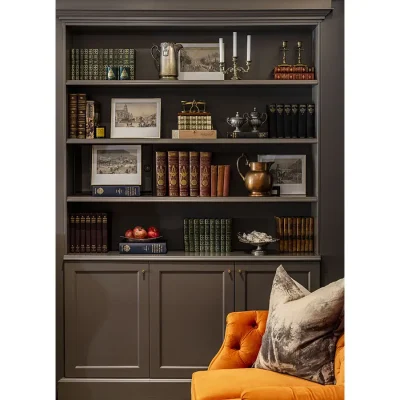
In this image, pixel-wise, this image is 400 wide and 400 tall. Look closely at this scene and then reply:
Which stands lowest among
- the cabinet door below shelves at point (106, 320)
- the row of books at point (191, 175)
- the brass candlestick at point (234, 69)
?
the cabinet door below shelves at point (106, 320)

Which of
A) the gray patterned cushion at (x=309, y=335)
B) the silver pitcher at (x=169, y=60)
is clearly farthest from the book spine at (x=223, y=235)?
A: the gray patterned cushion at (x=309, y=335)

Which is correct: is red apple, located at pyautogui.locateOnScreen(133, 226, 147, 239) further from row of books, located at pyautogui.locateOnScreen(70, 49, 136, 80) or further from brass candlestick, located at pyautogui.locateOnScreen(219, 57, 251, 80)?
brass candlestick, located at pyautogui.locateOnScreen(219, 57, 251, 80)

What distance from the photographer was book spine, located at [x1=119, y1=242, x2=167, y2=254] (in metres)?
4.01

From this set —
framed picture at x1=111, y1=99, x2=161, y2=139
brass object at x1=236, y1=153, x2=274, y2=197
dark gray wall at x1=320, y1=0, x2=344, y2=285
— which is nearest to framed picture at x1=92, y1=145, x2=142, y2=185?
framed picture at x1=111, y1=99, x2=161, y2=139

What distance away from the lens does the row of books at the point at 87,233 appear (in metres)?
4.05

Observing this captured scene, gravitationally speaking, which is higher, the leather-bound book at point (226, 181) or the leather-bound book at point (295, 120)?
the leather-bound book at point (295, 120)

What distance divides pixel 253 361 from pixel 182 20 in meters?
2.13

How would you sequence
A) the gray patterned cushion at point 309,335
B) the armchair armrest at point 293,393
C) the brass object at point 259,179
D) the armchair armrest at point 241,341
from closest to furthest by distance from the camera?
the armchair armrest at point 293,393 → the gray patterned cushion at point 309,335 → the armchair armrest at point 241,341 → the brass object at point 259,179

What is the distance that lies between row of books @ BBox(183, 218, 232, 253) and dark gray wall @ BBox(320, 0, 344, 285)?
0.60 metres

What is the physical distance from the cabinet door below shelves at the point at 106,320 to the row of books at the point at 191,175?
54cm

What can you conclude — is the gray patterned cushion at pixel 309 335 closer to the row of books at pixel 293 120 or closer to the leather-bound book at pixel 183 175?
the leather-bound book at pixel 183 175
